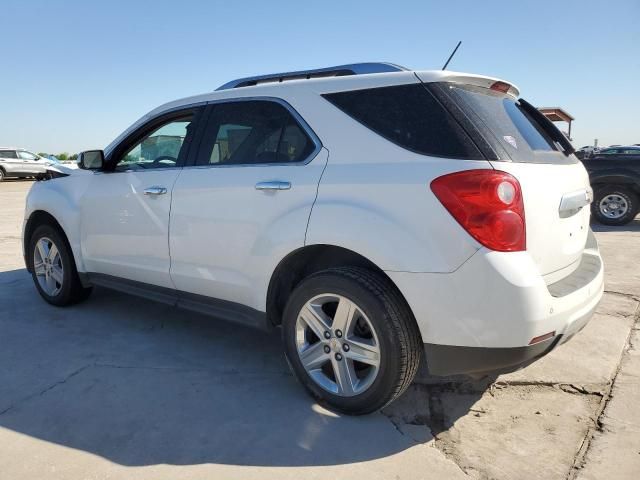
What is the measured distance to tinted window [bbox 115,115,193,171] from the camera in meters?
3.55

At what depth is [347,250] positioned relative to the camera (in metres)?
2.62

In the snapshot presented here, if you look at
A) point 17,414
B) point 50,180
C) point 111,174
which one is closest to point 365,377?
point 17,414

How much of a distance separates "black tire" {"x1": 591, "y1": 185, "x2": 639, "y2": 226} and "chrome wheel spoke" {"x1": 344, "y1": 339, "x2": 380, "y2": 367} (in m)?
8.51

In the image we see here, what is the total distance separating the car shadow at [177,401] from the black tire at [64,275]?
1.07 feet

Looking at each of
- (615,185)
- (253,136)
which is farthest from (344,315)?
(615,185)

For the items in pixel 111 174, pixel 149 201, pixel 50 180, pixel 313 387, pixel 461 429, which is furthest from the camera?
pixel 50 180

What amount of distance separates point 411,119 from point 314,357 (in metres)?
1.34

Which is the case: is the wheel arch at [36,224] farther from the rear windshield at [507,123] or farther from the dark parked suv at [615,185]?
the dark parked suv at [615,185]

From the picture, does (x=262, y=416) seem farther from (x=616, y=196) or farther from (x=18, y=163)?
(x=18, y=163)

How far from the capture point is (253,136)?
3092mm

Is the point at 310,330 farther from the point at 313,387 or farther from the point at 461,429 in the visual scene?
the point at 461,429

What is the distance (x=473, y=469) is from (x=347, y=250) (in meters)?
1.16

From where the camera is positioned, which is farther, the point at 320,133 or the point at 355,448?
the point at 320,133

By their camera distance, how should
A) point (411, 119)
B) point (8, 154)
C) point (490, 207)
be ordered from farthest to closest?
point (8, 154) < point (411, 119) < point (490, 207)
